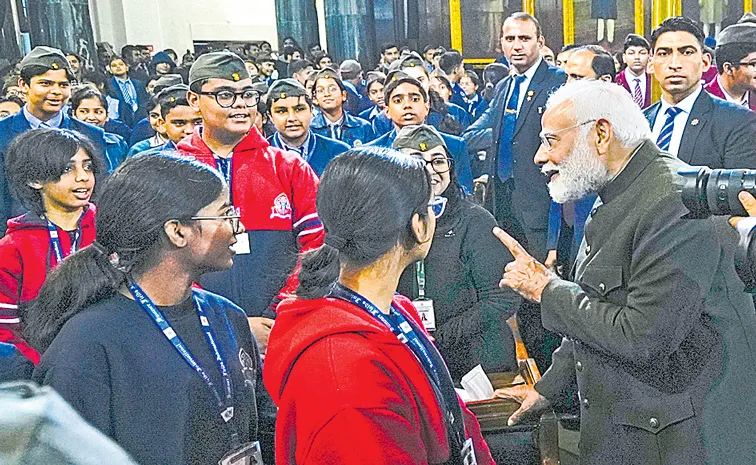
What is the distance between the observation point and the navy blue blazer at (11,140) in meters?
3.52

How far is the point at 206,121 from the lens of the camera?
3082 mm

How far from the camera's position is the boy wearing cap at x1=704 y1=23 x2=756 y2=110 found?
12.8ft

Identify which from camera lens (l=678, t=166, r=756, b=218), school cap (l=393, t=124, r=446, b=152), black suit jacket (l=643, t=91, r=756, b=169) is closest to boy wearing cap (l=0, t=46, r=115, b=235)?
school cap (l=393, t=124, r=446, b=152)

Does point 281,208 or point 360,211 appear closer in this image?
point 360,211

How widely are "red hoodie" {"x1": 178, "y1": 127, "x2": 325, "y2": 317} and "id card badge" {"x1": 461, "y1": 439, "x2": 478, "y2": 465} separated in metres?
1.37

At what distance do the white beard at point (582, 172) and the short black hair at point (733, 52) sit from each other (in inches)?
93.0

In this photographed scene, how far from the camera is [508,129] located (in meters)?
4.52

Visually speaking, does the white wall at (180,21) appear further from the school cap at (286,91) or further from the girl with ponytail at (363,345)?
the girl with ponytail at (363,345)

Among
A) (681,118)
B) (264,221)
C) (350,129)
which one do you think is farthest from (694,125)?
(350,129)

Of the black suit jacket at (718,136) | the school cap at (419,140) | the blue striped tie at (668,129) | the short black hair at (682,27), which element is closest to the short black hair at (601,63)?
the short black hair at (682,27)

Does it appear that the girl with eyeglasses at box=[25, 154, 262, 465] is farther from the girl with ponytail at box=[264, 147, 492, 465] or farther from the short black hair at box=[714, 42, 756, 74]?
the short black hair at box=[714, 42, 756, 74]

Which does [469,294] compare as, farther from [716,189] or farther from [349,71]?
[349,71]

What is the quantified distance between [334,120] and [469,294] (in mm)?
3130

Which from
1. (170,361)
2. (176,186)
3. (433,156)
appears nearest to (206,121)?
(433,156)
